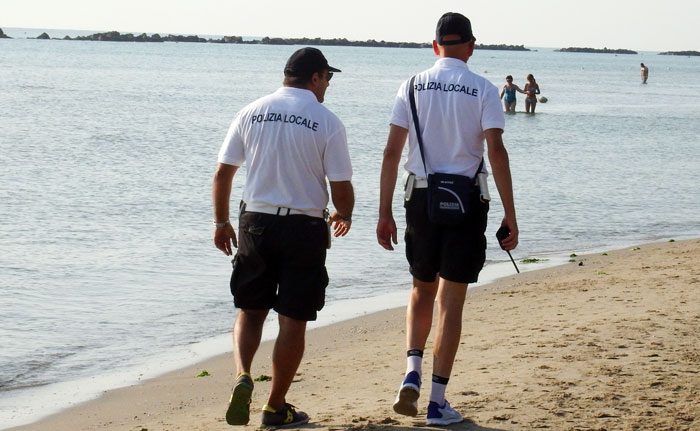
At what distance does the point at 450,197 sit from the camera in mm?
5270

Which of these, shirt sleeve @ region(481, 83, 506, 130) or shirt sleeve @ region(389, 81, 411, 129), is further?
shirt sleeve @ region(389, 81, 411, 129)

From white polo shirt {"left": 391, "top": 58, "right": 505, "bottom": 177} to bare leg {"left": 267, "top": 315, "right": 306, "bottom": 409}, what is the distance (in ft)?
3.03

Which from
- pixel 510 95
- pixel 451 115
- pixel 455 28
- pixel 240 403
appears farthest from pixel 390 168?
pixel 510 95

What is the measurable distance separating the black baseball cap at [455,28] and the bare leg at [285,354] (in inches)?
59.2

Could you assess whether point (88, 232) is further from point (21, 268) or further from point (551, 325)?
point (551, 325)

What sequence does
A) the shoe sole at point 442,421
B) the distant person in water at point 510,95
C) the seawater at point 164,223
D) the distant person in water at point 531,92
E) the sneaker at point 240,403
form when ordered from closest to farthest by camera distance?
the sneaker at point 240,403
the shoe sole at point 442,421
the seawater at point 164,223
the distant person in water at point 510,95
the distant person in water at point 531,92

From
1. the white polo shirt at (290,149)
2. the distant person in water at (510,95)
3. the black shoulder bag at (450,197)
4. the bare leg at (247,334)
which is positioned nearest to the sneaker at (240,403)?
the bare leg at (247,334)

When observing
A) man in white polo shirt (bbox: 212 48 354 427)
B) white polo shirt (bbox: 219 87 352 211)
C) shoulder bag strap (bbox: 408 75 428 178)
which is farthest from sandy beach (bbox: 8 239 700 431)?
shoulder bag strap (bbox: 408 75 428 178)

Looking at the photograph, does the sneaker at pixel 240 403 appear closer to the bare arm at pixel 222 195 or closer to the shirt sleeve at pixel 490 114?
the bare arm at pixel 222 195

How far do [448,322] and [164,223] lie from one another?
11.1 m

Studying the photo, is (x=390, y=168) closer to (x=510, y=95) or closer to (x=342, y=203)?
(x=342, y=203)

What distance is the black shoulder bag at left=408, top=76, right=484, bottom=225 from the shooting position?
5266mm

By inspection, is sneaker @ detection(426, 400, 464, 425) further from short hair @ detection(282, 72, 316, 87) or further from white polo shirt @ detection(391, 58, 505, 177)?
short hair @ detection(282, 72, 316, 87)

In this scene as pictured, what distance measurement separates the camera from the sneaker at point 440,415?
5.37m
